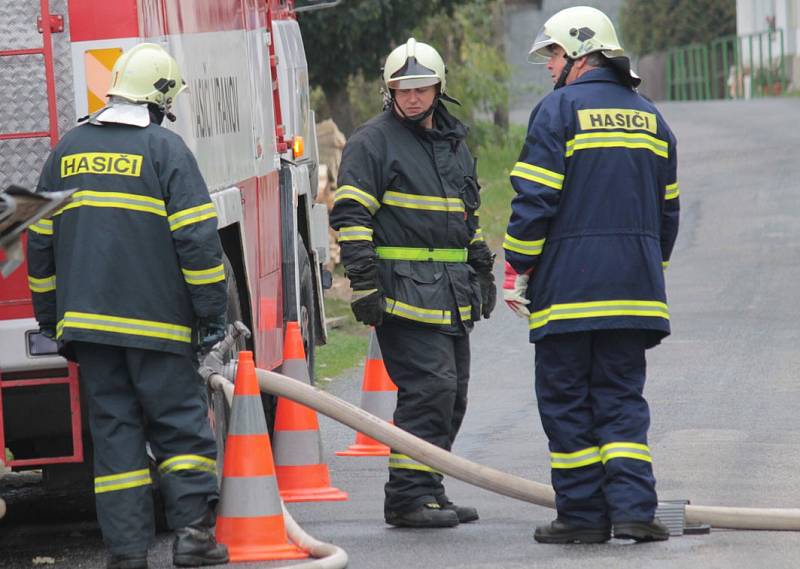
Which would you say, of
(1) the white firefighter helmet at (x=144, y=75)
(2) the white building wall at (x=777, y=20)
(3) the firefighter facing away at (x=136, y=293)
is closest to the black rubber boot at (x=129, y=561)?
(3) the firefighter facing away at (x=136, y=293)

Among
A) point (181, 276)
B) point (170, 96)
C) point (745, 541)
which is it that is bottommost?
point (745, 541)

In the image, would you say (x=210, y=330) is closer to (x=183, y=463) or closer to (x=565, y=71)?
(x=183, y=463)

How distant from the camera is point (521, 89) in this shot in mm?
32312

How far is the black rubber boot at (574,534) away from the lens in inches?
264

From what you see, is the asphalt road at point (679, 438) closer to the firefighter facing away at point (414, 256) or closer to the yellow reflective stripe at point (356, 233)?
the firefighter facing away at point (414, 256)

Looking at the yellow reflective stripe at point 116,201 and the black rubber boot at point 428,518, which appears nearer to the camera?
the yellow reflective stripe at point 116,201

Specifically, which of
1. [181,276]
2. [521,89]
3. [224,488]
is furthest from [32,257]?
[521,89]

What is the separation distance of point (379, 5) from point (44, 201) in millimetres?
14112

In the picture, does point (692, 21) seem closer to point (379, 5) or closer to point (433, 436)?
point (379, 5)

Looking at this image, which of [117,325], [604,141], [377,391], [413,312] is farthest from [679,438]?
[117,325]

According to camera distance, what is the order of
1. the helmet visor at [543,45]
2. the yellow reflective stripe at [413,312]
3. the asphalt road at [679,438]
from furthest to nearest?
the yellow reflective stripe at [413,312] < the helmet visor at [543,45] < the asphalt road at [679,438]

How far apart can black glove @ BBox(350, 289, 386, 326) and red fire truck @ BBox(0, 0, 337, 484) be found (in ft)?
2.33

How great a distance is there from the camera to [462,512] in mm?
7344

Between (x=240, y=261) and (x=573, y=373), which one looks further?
(x=240, y=261)
